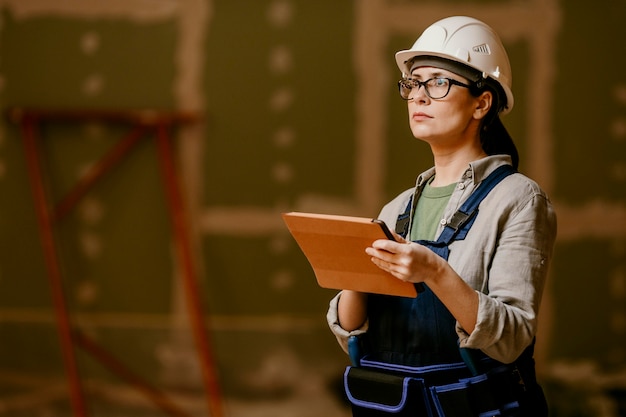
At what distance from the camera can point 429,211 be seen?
1782 millimetres

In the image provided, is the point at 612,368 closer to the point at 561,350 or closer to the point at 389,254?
the point at 561,350

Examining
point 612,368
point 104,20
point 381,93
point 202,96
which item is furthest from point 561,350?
point 104,20

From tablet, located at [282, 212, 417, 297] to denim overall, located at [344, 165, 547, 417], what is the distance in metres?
0.08

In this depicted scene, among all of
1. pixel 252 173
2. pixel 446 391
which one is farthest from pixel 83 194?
pixel 446 391

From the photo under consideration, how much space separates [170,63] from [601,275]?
2.50m

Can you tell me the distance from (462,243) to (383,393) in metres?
0.36

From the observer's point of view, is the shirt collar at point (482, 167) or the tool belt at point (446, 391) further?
the shirt collar at point (482, 167)

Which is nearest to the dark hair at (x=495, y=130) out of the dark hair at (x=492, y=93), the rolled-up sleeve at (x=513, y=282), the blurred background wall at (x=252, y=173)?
→ the dark hair at (x=492, y=93)

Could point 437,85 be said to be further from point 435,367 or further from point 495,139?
point 435,367

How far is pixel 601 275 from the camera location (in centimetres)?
398

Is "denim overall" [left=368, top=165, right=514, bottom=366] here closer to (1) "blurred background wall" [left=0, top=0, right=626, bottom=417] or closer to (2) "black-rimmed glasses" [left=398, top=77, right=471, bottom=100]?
(2) "black-rimmed glasses" [left=398, top=77, right=471, bottom=100]

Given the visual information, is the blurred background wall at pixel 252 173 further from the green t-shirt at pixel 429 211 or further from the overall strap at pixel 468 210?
the overall strap at pixel 468 210

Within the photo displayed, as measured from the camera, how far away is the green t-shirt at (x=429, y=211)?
175 cm

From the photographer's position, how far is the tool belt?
1.57m
